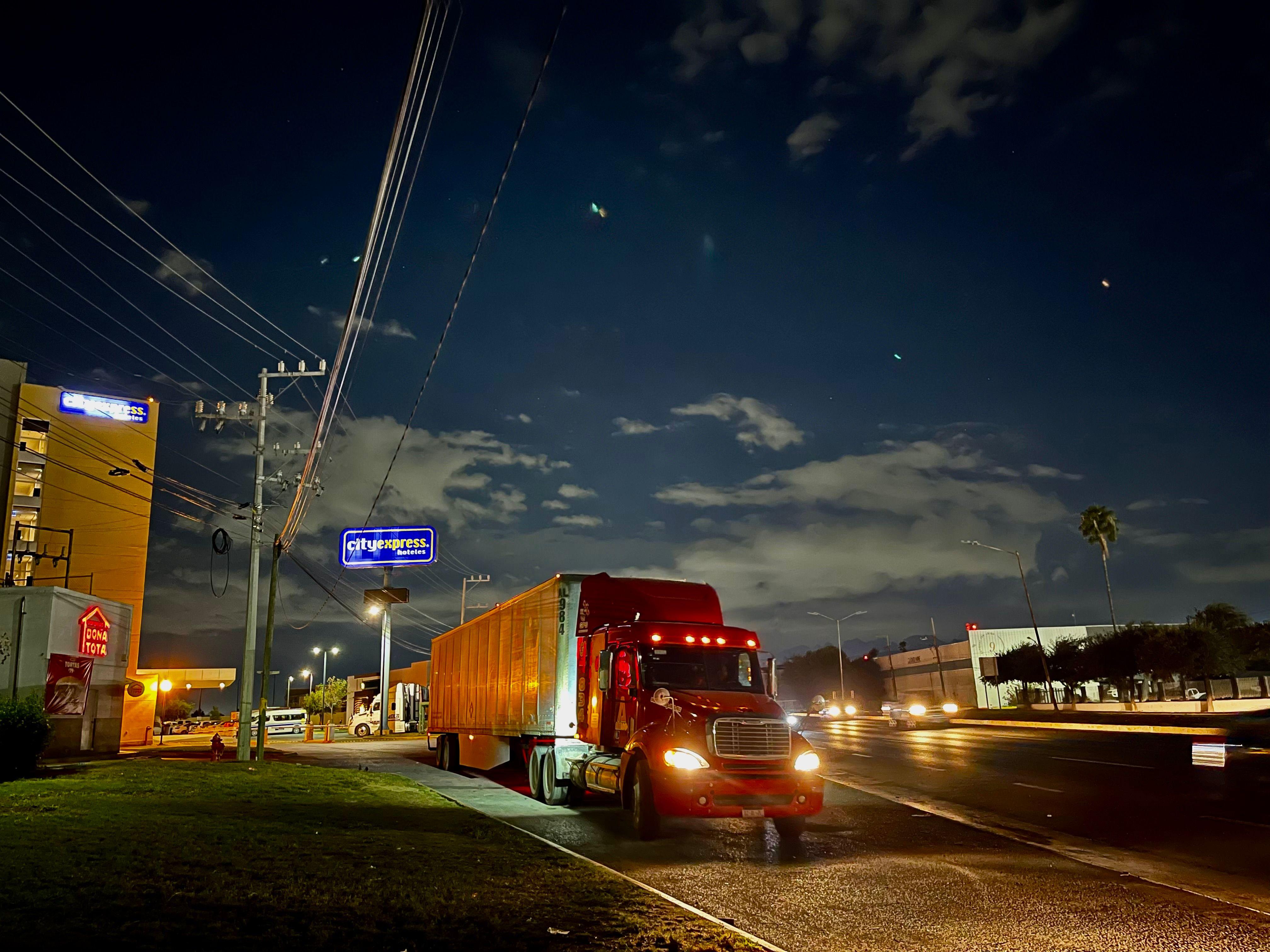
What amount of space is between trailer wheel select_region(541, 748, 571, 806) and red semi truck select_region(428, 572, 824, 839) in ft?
0.09

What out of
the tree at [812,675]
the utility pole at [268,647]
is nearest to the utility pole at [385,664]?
the utility pole at [268,647]

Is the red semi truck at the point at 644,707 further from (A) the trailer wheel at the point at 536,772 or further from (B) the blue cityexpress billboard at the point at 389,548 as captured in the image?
(B) the blue cityexpress billboard at the point at 389,548

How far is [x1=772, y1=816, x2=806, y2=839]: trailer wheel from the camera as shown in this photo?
13.0 metres

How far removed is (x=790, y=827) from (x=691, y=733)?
2.20m

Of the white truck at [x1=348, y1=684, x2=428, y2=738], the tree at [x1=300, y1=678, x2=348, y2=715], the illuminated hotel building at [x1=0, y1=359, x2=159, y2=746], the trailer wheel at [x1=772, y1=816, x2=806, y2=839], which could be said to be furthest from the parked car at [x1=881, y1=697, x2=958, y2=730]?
the tree at [x1=300, y1=678, x2=348, y2=715]

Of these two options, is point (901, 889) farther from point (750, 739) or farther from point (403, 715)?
point (403, 715)

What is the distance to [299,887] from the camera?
8281 millimetres

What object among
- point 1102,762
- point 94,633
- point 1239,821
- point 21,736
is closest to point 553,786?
point 1239,821

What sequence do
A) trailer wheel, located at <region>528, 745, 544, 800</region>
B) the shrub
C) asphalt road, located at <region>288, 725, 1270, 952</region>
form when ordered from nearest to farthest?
asphalt road, located at <region>288, 725, 1270, 952</region>
trailer wheel, located at <region>528, 745, 544, 800</region>
the shrub

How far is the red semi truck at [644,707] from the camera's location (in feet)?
40.4

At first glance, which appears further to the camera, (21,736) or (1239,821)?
(21,736)

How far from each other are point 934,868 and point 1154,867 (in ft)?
8.46

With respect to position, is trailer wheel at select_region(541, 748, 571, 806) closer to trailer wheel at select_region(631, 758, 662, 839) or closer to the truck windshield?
the truck windshield

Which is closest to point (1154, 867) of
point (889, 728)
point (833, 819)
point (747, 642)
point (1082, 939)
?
point (1082, 939)
